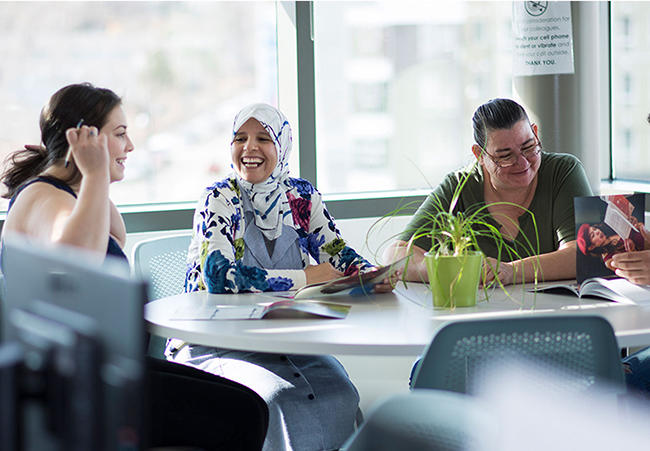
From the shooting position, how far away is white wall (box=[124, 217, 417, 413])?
3.61 m

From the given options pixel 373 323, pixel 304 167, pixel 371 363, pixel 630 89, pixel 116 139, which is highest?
pixel 630 89

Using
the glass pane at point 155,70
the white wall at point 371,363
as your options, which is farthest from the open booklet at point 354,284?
the glass pane at point 155,70

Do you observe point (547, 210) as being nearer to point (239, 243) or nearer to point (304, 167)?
point (239, 243)

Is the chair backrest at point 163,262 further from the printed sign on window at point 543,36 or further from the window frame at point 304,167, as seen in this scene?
the printed sign on window at point 543,36

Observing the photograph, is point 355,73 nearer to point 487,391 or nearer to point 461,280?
point 461,280

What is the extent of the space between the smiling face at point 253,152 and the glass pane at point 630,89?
2.47m

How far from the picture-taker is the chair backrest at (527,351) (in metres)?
1.38

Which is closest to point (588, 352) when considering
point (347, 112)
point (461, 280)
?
point (461, 280)

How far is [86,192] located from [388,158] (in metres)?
2.48

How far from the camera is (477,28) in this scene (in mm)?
4316

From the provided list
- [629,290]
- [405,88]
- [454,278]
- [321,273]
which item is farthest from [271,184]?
[405,88]

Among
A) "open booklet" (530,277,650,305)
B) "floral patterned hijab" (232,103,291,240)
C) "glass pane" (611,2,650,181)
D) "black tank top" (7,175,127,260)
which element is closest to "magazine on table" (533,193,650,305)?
"open booklet" (530,277,650,305)

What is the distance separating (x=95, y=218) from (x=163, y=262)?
0.89 m

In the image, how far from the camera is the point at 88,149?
86.0 inches
